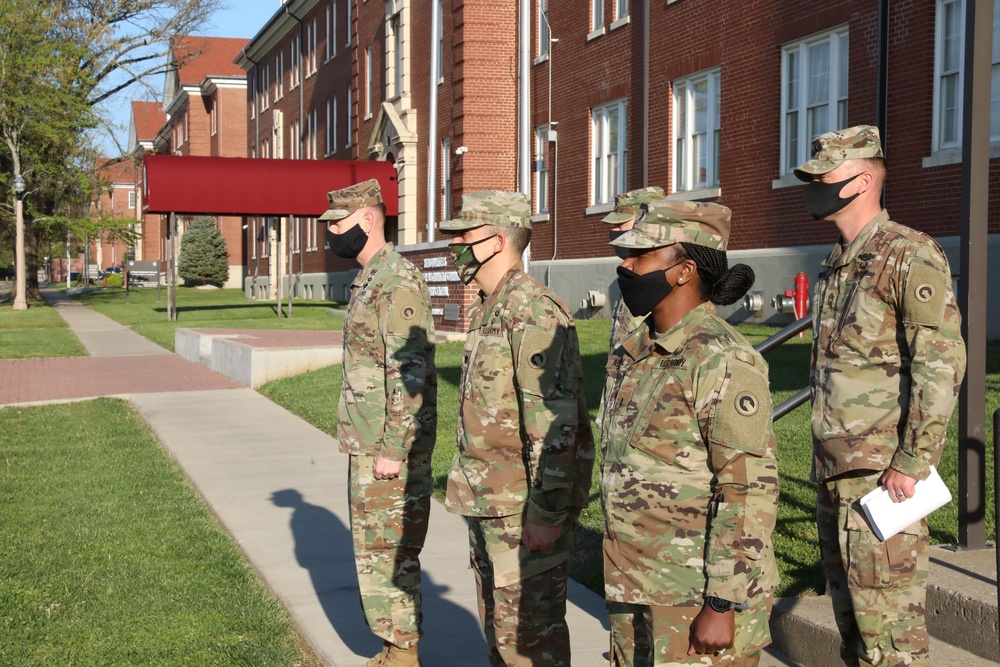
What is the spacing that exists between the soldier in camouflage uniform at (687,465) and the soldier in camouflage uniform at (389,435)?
5.80 ft

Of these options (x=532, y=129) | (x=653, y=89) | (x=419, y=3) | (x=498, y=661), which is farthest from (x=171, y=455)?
(x=419, y=3)

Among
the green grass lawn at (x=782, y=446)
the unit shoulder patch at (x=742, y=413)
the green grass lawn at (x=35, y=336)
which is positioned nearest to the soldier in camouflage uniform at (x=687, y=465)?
the unit shoulder patch at (x=742, y=413)

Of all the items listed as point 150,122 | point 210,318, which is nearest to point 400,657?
point 210,318

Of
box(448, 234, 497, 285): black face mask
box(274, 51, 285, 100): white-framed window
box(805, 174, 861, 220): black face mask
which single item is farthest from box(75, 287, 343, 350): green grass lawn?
box(805, 174, 861, 220): black face mask

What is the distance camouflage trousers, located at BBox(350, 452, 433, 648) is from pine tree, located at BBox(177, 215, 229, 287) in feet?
216

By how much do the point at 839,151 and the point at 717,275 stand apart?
3.96 ft

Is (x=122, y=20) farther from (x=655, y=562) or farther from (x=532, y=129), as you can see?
(x=655, y=562)

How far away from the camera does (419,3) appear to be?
33.0 m

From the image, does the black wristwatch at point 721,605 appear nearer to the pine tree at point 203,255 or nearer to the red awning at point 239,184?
the red awning at point 239,184

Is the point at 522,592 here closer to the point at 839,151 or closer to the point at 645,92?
the point at 839,151

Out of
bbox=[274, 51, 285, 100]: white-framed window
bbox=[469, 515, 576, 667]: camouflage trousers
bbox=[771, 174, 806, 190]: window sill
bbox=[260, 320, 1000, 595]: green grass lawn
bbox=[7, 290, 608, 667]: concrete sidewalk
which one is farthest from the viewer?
bbox=[274, 51, 285, 100]: white-framed window

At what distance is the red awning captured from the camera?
29.9 metres

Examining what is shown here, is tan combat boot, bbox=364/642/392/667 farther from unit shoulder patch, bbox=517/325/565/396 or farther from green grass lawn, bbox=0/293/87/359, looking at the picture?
green grass lawn, bbox=0/293/87/359

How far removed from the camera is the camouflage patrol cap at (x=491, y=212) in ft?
13.4
